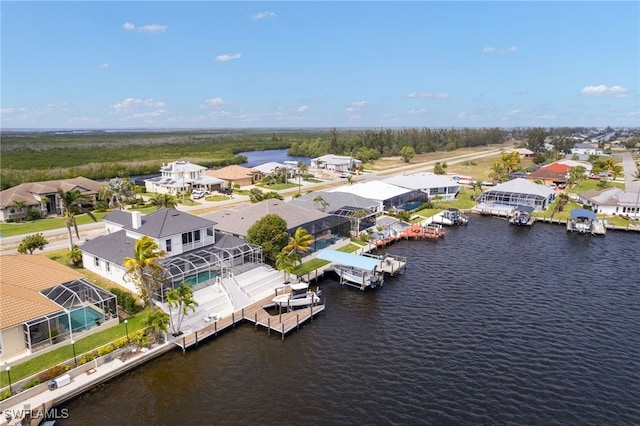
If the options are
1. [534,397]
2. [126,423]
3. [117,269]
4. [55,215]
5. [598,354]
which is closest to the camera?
[126,423]

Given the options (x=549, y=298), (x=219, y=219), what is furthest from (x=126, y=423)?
(x=549, y=298)

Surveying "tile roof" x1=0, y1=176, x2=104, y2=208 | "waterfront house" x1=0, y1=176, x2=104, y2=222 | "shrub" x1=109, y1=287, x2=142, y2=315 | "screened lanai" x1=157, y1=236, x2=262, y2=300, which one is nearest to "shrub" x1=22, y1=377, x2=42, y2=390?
"shrub" x1=109, y1=287, x2=142, y2=315

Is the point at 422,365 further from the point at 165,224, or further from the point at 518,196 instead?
the point at 518,196

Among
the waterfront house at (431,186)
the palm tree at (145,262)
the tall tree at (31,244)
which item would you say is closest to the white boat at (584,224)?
the waterfront house at (431,186)

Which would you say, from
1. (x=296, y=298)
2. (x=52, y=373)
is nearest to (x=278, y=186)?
(x=296, y=298)

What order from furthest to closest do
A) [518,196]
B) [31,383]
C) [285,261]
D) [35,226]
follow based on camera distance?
[518,196] → [35,226] → [285,261] → [31,383]

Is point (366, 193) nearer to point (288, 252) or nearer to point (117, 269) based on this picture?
point (288, 252)

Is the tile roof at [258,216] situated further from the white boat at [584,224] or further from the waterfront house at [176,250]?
the white boat at [584,224]
